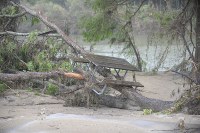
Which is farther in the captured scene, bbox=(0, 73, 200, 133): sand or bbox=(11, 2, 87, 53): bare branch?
bbox=(11, 2, 87, 53): bare branch

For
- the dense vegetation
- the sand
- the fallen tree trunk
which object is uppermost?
the dense vegetation

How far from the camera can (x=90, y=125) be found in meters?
9.65

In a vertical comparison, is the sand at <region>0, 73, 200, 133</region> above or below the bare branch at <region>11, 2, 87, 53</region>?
below

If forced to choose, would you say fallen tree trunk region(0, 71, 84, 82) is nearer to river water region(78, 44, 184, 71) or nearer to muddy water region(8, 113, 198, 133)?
muddy water region(8, 113, 198, 133)

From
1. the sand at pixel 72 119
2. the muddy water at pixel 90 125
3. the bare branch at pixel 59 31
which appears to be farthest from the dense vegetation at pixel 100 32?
the muddy water at pixel 90 125

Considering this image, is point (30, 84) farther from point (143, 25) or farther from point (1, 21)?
point (143, 25)

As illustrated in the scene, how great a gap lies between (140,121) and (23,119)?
286cm

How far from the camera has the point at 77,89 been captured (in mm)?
12141

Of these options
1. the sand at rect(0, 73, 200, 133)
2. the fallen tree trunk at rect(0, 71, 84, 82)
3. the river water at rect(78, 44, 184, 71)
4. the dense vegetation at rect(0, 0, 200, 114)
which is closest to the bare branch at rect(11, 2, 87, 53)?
the dense vegetation at rect(0, 0, 200, 114)

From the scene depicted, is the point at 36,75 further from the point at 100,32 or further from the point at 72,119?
the point at 100,32

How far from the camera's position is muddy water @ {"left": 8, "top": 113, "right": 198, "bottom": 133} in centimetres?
927

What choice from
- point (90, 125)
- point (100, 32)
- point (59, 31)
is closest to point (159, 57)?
point (100, 32)

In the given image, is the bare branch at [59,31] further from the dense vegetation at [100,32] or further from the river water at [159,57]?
the river water at [159,57]

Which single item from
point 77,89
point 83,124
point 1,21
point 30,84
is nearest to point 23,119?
point 83,124
